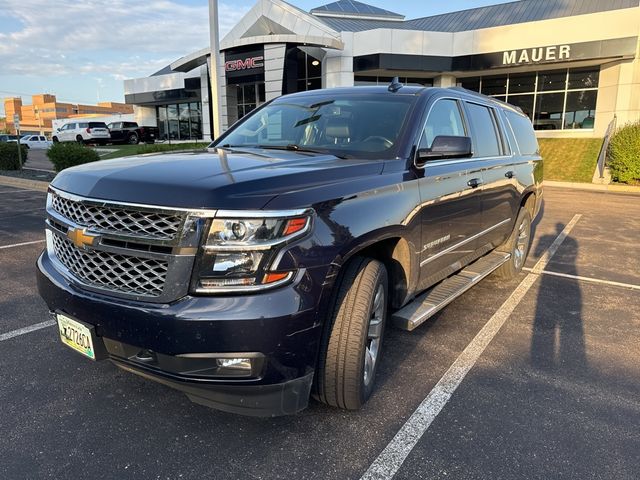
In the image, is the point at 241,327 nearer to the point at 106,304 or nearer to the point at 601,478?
the point at 106,304

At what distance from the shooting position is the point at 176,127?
143 ft

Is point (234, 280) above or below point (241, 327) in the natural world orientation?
above

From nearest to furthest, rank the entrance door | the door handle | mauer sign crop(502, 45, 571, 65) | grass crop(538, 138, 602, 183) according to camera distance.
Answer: the entrance door < the door handle < grass crop(538, 138, 602, 183) < mauer sign crop(502, 45, 571, 65)

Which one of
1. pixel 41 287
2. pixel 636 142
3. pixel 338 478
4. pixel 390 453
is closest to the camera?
pixel 338 478

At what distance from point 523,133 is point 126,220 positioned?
17.3ft

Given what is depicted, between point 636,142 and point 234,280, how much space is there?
1862cm

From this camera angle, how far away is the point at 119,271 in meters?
2.49

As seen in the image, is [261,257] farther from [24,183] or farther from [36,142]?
[36,142]

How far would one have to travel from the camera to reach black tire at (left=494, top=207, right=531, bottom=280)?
225 inches

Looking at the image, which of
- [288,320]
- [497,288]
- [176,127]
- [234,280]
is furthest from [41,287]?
[176,127]

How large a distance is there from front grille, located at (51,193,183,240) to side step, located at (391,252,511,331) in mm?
1718

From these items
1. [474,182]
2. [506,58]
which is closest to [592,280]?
[474,182]

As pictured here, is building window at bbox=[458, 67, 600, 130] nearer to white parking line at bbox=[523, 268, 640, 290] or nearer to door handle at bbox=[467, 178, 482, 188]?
white parking line at bbox=[523, 268, 640, 290]

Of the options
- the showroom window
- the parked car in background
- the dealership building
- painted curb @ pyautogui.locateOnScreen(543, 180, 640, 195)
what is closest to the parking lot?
painted curb @ pyautogui.locateOnScreen(543, 180, 640, 195)
